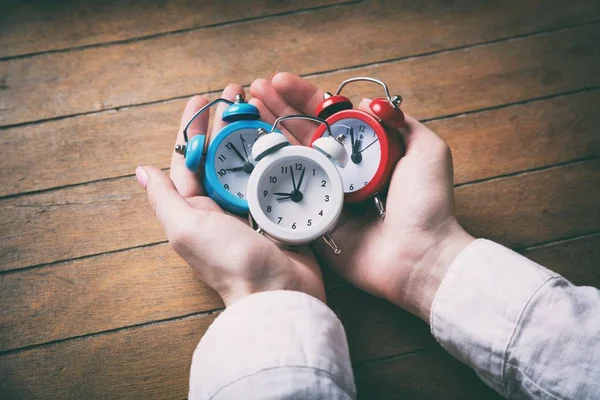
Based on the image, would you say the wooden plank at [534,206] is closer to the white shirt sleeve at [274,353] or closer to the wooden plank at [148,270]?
the wooden plank at [148,270]

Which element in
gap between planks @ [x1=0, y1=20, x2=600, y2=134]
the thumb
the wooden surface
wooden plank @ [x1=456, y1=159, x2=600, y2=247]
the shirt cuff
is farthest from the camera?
gap between planks @ [x1=0, y1=20, x2=600, y2=134]

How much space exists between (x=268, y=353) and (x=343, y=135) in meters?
0.63

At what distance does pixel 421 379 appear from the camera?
135cm

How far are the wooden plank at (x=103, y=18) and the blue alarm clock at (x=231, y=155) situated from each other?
507 mm

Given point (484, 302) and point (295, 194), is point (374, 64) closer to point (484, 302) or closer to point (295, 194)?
point (295, 194)

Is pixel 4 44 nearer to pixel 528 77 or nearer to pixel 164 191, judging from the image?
pixel 164 191

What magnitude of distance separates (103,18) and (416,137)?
3.76ft

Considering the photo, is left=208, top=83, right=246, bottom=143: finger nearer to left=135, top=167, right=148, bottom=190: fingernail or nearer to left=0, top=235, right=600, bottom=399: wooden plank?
left=135, top=167, right=148, bottom=190: fingernail

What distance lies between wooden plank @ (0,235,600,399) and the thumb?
367 millimetres

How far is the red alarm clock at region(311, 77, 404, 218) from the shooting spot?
130 centimetres

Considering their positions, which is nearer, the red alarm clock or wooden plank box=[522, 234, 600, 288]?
the red alarm clock

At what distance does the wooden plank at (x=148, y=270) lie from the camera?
1.40 meters

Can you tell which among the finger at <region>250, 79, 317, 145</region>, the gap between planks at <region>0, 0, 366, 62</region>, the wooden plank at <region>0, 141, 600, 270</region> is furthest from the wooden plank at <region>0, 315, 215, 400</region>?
the gap between planks at <region>0, 0, 366, 62</region>

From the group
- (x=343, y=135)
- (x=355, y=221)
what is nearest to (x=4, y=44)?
(x=343, y=135)
